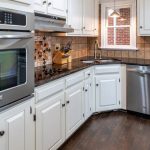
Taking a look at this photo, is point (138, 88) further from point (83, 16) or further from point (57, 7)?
point (57, 7)

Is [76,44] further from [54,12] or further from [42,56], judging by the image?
[54,12]

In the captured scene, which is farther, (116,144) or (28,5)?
(116,144)

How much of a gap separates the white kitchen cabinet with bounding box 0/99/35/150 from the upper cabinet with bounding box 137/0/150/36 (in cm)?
254

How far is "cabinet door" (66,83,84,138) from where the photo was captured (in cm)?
266

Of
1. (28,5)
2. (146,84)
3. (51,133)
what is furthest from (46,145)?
(146,84)

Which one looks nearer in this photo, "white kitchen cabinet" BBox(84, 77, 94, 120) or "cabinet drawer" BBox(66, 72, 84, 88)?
"cabinet drawer" BBox(66, 72, 84, 88)

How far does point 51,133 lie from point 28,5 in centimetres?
128

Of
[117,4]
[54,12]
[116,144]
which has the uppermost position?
[117,4]

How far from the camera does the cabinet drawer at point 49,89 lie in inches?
81.0

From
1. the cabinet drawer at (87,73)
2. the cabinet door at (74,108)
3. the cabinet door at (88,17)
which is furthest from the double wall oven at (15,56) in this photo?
the cabinet door at (88,17)

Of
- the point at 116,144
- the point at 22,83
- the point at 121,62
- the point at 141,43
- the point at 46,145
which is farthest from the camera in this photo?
the point at 141,43

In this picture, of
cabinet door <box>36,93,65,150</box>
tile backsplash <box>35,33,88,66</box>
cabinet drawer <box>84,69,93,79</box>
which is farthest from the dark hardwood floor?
tile backsplash <box>35,33,88,66</box>

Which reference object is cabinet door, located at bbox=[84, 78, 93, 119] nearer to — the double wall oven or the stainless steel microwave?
the double wall oven

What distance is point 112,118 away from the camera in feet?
11.7
